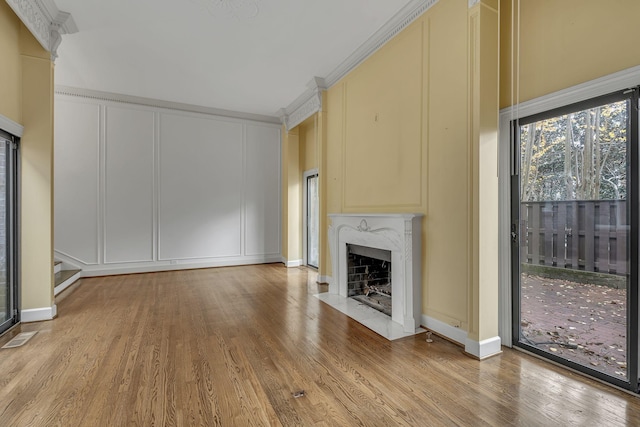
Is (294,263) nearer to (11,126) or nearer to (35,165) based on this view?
(35,165)

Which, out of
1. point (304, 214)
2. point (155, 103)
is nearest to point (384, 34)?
point (304, 214)

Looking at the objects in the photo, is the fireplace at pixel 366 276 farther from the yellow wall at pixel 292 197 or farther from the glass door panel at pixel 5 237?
the glass door panel at pixel 5 237

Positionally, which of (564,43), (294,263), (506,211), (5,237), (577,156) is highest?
(564,43)

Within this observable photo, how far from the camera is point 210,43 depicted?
3818 millimetres

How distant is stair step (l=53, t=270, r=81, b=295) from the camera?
437 cm

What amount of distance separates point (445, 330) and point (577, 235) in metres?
1.34

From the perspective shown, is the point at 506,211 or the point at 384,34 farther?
the point at 384,34

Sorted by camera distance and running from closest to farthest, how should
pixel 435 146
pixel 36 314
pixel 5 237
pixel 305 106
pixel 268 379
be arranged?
pixel 268 379
pixel 435 146
pixel 5 237
pixel 36 314
pixel 305 106

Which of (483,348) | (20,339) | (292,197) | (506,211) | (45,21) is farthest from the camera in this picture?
(292,197)

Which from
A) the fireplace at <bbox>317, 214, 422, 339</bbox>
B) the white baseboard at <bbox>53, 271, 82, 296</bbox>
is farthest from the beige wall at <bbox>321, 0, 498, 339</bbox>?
the white baseboard at <bbox>53, 271, 82, 296</bbox>

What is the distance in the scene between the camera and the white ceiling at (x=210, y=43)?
3186 mm

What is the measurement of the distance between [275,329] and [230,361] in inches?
28.2

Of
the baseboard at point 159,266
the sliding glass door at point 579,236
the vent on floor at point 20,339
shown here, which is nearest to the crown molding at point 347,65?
the sliding glass door at point 579,236

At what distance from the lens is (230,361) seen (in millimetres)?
2424
